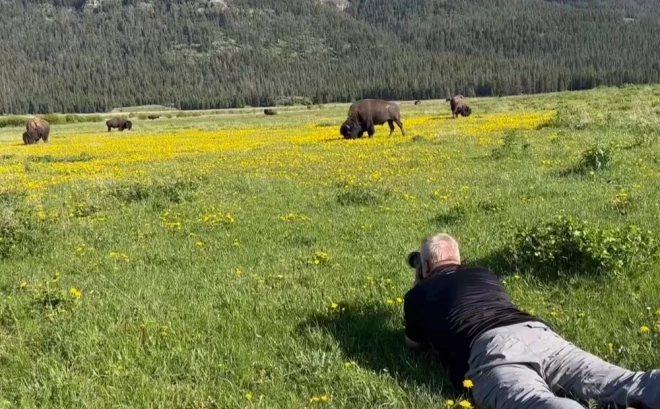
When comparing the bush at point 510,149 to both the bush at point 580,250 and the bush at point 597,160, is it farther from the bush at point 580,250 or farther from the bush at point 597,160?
the bush at point 580,250

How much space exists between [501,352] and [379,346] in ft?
4.47

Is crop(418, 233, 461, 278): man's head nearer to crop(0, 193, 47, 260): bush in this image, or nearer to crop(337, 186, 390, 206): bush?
crop(337, 186, 390, 206): bush

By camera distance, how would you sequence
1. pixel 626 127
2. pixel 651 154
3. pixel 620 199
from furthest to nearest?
pixel 626 127 < pixel 651 154 < pixel 620 199

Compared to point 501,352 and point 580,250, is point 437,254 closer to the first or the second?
point 501,352

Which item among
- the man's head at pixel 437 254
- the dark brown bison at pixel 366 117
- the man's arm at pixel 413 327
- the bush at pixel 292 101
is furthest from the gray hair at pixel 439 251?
the bush at pixel 292 101

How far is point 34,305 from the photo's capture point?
20.1 ft

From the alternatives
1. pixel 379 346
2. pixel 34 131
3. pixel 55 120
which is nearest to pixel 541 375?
pixel 379 346

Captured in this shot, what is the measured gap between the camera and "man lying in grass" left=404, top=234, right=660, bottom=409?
3.41 metres

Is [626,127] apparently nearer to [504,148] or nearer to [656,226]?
[504,148]

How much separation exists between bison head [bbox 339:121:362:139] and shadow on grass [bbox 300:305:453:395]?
22.2 meters

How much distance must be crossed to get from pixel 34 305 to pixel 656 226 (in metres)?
7.65

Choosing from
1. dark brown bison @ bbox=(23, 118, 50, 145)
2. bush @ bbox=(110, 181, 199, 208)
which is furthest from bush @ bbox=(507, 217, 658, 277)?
dark brown bison @ bbox=(23, 118, 50, 145)

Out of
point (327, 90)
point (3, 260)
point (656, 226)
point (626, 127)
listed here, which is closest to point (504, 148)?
point (626, 127)

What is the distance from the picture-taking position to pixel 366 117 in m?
28.4
